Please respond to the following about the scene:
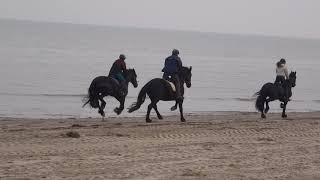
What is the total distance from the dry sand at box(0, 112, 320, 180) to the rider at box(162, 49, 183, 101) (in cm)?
216

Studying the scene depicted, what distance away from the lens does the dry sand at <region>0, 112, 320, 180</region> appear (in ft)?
41.3

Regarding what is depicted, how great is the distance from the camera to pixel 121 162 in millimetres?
13492

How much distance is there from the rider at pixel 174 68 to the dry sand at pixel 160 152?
85.2 inches

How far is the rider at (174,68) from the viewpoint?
21.8 meters

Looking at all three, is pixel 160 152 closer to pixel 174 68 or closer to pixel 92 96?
pixel 174 68

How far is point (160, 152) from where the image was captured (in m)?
14.9

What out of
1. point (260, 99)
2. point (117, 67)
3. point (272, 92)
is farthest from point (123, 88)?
point (272, 92)

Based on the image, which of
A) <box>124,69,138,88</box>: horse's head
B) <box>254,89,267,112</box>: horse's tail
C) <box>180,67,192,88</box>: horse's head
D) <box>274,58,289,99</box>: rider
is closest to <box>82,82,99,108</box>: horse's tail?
<box>124,69,138,88</box>: horse's head

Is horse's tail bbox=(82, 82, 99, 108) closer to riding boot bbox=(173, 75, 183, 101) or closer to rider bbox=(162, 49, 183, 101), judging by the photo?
rider bbox=(162, 49, 183, 101)

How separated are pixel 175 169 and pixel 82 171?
1.73 metres

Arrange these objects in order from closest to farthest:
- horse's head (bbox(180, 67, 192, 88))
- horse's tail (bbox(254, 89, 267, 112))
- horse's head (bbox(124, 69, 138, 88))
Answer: horse's head (bbox(180, 67, 192, 88)) < horse's head (bbox(124, 69, 138, 88)) < horse's tail (bbox(254, 89, 267, 112))

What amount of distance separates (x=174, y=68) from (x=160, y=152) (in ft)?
23.9

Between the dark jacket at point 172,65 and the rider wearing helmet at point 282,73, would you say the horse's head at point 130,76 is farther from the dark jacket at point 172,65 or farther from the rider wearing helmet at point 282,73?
the rider wearing helmet at point 282,73

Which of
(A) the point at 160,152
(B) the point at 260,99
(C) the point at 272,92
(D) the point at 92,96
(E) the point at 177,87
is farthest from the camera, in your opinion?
(B) the point at 260,99
